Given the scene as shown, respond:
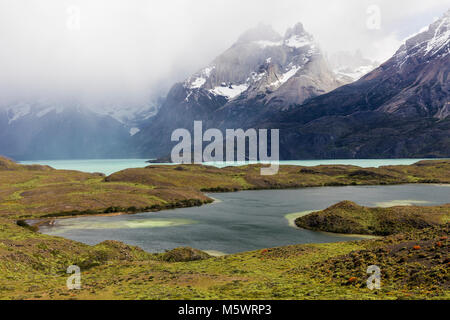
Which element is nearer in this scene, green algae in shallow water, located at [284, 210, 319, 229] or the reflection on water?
the reflection on water

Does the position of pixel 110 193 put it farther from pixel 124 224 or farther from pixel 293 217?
pixel 293 217

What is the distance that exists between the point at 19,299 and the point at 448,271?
122 ft

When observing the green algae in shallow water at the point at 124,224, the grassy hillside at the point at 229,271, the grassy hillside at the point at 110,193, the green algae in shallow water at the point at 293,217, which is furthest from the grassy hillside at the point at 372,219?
the grassy hillside at the point at 110,193

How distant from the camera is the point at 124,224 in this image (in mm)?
95125

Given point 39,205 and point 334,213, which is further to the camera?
point 39,205

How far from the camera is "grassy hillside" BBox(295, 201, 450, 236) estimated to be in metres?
79.4

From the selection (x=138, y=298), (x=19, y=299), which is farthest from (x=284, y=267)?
(x=19, y=299)

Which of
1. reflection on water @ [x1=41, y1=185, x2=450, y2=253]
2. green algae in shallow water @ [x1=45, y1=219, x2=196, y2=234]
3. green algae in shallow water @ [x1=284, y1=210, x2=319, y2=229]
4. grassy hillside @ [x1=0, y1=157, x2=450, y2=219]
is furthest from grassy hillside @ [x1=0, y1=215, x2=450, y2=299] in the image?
grassy hillside @ [x1=0, y1=157, x2=450, y2=219]

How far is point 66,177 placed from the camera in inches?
7466

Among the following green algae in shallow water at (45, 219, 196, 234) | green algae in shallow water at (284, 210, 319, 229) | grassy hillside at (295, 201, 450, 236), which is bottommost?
green algae in shallow water at (45, 219, 196, 234)

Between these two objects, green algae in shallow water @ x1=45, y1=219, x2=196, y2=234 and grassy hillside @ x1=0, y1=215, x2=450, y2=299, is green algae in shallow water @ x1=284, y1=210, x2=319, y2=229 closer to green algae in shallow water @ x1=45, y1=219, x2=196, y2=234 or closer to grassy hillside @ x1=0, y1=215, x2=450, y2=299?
green algae in shallow water @ x1=45, y1=219, x2=196, y2=234
